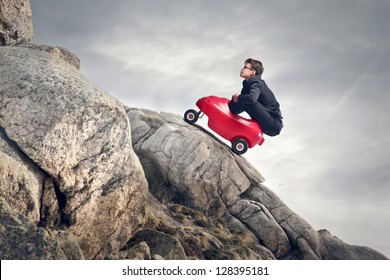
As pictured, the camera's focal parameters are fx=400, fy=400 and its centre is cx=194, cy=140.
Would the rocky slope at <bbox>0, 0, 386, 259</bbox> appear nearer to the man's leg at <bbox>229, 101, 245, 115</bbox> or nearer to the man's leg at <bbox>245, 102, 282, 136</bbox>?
the man's leg at <bbox>245, 102, 282, 136</bbox>

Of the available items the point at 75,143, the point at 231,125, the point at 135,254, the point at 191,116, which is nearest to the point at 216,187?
→ the point at 231,125

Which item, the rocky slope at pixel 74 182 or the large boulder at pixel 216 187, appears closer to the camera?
the rocky slope at pixel 74 182

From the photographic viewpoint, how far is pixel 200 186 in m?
21.2

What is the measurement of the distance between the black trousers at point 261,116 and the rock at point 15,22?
10.4 m

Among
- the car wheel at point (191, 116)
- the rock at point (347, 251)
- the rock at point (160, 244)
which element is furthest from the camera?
the rock at point (347, 251)

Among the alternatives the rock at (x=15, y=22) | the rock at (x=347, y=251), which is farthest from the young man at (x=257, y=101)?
the rock at (x=15, y=22)

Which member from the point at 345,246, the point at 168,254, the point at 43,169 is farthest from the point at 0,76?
the point at 345,246

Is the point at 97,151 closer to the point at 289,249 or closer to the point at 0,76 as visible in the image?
the point at 0,76

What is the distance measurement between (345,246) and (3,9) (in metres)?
22.3

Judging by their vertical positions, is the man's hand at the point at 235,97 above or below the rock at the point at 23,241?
above

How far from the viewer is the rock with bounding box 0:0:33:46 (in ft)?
56.6

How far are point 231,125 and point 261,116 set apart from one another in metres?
1.65

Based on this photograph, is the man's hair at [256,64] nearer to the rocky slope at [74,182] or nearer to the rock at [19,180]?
the rocky slope at [74,182]

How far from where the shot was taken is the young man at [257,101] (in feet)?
62.7
